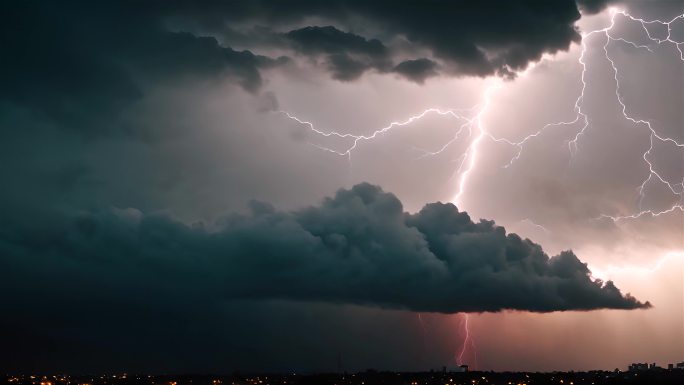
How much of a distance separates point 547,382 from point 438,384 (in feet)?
86.7

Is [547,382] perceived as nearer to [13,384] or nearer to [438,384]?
[438,384]

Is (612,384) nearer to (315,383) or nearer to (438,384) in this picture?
(438,384)

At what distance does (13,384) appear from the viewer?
653 feet

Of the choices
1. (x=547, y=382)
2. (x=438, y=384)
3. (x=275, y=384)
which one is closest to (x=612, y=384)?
(x=547, y=382)

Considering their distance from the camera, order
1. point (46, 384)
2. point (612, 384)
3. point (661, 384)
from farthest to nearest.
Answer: point (46, 384) < point (612, 384) < point (661, 384)

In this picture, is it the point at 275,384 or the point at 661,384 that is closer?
the point at 661,384

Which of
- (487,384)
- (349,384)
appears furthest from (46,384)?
(487,384)

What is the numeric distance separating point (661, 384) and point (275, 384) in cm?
8904

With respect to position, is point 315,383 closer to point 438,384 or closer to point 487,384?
point 438,384

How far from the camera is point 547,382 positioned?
646 ft

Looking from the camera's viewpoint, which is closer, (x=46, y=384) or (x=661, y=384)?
(x=661, y=384)

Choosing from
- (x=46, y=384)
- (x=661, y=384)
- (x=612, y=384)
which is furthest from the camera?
(x=46, y=384)

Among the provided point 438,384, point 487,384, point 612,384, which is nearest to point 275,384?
point 438,384

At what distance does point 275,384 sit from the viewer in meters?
200
